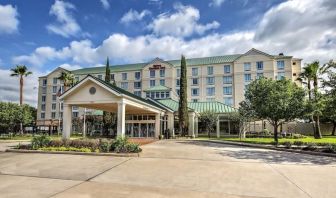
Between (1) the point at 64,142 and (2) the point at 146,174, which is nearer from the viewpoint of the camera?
(2) the point at 146,174

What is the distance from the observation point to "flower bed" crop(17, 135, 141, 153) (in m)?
15.6

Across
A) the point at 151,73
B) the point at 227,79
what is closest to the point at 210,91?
the point at 227,79

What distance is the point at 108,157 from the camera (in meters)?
14.2

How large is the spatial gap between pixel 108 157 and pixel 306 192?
33.2 feet

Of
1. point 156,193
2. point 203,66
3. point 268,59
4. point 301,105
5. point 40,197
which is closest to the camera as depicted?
point 40,197

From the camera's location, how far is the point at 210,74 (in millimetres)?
61875

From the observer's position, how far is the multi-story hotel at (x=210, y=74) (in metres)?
58.1

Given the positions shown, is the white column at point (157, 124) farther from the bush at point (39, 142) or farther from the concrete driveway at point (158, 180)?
the concrete driveway at point (158, 180)

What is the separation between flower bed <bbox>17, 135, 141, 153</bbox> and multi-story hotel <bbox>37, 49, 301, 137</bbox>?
36284 millimetres

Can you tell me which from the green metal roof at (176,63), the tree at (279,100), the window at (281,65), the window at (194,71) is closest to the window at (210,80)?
the window at (194,71)

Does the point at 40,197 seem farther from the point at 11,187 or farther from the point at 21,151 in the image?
the point at 21,151

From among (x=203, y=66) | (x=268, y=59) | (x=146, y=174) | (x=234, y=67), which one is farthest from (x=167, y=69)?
(x=146, y=174)

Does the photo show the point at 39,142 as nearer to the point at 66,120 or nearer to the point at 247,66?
the point at 66,120

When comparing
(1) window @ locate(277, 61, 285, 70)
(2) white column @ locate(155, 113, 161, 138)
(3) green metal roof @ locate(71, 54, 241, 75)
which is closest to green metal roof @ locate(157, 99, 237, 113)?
(2) white column @ locate(155, 113, 161, 138)
